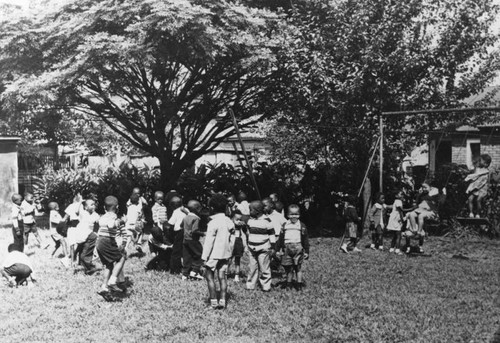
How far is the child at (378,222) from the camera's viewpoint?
1370 cm

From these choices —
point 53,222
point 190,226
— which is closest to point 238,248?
point 190,226

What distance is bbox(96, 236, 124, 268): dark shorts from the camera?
8742 mm

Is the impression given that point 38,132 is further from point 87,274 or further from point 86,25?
point 87,274

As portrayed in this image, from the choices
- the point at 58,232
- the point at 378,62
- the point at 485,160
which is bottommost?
the point at 58,232

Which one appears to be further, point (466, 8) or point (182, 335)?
point (466, 8)

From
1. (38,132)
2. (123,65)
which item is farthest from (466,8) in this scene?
(38,132)

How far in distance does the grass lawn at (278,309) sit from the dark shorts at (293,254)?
0.53 metres

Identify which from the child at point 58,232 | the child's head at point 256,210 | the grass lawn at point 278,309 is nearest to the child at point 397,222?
the grass lawn at point 278,309

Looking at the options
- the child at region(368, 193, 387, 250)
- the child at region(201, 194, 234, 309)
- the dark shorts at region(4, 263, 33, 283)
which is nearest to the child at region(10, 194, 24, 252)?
the dark shorts at region(4, 263, 33, 283)

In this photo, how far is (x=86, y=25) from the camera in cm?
1505

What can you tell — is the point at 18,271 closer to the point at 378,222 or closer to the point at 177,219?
the point at 177,219

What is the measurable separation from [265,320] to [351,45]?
10.3 m

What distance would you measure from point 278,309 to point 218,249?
131cm

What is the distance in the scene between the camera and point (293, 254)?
9383 mm
